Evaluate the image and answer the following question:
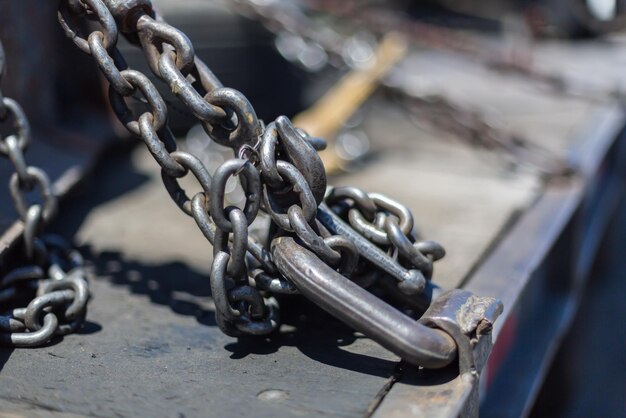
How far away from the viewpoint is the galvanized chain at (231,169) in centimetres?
128

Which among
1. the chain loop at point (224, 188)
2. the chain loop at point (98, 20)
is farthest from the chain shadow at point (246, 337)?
the chain loop at point (98, 20)

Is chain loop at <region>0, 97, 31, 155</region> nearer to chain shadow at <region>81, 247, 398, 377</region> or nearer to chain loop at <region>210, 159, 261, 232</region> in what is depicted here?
chain shadow at <region>81, 247, 398, 377</region>

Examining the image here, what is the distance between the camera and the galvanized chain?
128 cm

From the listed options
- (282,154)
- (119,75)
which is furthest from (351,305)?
(119,75)

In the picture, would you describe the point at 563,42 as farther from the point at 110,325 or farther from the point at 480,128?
the point at 110,325

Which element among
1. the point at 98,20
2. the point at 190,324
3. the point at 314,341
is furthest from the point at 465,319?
the point at 98,20

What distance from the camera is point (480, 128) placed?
9.14ft

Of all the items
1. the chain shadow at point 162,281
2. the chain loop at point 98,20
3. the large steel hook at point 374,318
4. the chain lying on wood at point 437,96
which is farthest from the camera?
the chain lying on wood at point 437,96

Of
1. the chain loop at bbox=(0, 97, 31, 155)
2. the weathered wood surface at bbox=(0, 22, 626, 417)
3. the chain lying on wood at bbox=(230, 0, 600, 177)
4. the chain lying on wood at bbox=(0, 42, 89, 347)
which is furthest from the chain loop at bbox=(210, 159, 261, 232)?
the chain lying on wood at bbox=(230, 0, 600, 177)

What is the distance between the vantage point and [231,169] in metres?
1.24

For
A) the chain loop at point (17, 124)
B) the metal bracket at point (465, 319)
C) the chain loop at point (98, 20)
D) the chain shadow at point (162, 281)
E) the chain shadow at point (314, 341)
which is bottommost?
the chain shadow at point (162, 281)

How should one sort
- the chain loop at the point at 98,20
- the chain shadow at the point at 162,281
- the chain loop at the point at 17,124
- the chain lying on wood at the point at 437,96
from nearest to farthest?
the chain loop at the point at 98,20
the chain loop at the point at 17,124
the chain shadow at the point at 162,281
the chain lying on wood at the point at 437,96

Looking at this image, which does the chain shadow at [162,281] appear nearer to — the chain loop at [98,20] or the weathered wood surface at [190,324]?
the weathered wood surface at [190,324]

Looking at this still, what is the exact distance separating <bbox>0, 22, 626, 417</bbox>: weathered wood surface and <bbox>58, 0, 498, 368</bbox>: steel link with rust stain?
0.32 feet
